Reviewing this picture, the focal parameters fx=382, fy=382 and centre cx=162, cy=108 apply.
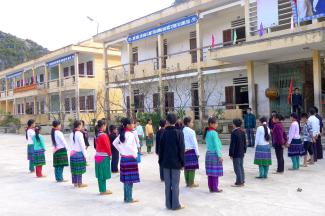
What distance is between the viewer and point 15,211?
22.6 ft

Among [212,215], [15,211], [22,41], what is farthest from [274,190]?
[22,41]

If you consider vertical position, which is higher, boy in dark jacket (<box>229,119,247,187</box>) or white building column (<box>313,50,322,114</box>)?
white building column (<box>313,50,322,114</box>)

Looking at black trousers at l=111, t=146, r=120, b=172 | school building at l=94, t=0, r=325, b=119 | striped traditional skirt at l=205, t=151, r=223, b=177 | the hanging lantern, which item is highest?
school building at l=94, t=0, r=325, b=119

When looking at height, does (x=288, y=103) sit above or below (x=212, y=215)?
above

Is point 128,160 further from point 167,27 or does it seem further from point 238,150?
point 167,27

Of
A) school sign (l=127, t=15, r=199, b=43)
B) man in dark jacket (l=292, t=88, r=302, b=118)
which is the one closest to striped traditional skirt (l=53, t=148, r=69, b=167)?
man in dark jacket (l=292, t=88, r=302, b=118)

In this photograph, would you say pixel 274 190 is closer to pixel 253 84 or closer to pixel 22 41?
pixel 253 84

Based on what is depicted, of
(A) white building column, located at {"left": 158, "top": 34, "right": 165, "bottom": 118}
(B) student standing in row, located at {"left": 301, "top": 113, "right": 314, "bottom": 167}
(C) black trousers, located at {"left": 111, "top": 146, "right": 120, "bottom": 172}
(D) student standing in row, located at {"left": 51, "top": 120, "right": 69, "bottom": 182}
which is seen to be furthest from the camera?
(A) white building column, located at {"left": 158, "top": 34, "right": 165, "bottom": 118}

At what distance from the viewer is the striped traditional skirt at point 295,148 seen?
9539 millimetres

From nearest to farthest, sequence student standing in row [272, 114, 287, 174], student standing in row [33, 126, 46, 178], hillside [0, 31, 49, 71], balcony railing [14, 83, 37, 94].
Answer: student standing in row [272, 114, 287, 174]
student standing in row [33, 126, 46, 178]
balcony railing [14, 83, 37, 94]
hillside [0, 31, 49, 71]

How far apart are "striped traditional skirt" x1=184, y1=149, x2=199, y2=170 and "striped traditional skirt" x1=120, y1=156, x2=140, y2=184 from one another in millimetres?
1397

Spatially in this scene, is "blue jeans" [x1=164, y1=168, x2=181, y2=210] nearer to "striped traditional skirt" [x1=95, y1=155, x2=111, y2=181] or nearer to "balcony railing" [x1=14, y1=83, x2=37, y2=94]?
"striped traditional skirt" [x1=95, y1=155, x2=111, y2=181]

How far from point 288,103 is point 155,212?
39.1 ft

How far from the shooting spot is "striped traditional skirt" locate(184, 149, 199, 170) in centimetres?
799
